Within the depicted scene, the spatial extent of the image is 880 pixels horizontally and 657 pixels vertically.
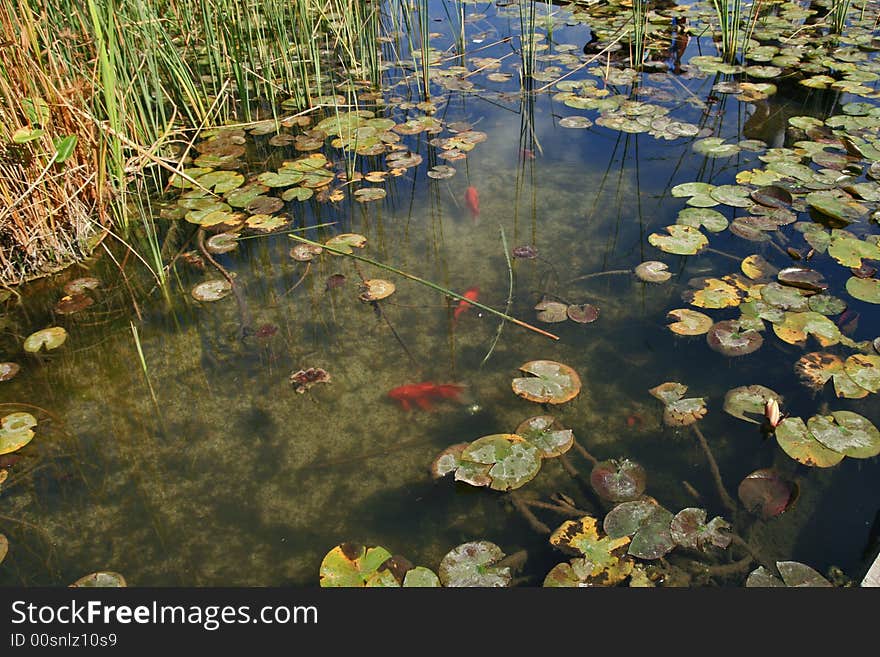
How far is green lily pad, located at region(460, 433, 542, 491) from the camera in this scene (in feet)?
5.32

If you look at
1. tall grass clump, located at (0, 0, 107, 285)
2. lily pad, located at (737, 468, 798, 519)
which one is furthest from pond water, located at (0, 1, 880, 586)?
tall grass clump, located at (0, 0, 107, 285)

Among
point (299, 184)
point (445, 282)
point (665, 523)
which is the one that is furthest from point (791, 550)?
point (299, 184)

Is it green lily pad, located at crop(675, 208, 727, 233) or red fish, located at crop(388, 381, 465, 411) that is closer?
red fish, located at crop(388, 381, 465, 411)

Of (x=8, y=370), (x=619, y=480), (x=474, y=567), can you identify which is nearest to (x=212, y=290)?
(x=8, y=370)

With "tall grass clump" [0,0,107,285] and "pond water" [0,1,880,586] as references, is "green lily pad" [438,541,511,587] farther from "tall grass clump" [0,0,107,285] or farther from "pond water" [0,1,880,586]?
"tall grass clump" [0,0,107,285]

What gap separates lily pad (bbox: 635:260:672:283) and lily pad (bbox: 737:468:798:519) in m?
0.84

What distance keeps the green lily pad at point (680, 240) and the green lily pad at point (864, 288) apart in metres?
0.49

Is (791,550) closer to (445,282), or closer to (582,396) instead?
(582,396)

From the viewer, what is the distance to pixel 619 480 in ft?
5.32

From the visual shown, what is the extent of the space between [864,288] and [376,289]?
1664 mm

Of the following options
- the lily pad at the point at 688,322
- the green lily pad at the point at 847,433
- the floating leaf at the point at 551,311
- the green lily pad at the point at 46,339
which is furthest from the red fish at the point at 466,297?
the green lily pad at the point at 46,339

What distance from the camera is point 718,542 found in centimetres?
147

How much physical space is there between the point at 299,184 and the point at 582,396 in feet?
5.65

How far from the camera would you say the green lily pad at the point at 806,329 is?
196 cm
